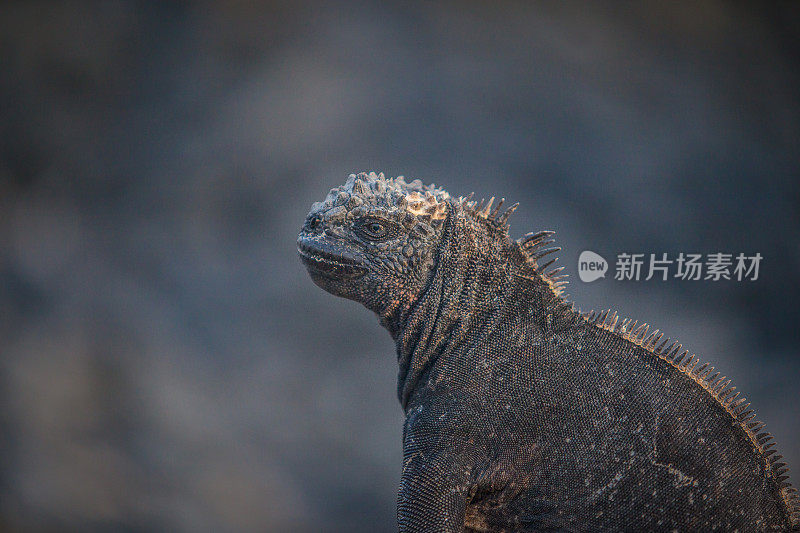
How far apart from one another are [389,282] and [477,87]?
9.54 feet

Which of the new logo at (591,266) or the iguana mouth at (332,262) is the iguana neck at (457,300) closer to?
the iguana mouth at (332,262)

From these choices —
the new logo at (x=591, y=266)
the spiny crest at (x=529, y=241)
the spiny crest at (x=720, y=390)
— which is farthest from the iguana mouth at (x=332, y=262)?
the new logo at (x=591, y=266)

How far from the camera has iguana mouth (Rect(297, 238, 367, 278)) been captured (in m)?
2.72

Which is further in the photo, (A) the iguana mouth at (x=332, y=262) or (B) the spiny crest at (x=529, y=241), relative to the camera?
(B) the spiny crest at (x=529, y=241)

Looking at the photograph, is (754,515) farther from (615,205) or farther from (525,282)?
(615,205)

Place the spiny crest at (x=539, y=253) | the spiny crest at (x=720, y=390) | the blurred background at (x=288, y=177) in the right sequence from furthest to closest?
the blurred background at (x=288, y=177), the spiny crest at (x=539, y=253), the spiny crest at (x=720, y=390)

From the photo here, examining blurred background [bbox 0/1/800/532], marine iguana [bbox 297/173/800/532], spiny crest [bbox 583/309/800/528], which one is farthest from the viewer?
blurred background [bbox 0/1/800/532]

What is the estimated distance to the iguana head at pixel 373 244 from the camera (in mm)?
2732

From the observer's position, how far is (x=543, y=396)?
2666mm

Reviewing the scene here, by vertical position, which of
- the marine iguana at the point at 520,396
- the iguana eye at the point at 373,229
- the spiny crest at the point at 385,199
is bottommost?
the marine iguana at the point at 520,396

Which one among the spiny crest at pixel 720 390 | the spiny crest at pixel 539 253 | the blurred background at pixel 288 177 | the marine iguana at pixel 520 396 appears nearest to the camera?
the marine iguana at pixel 520 396

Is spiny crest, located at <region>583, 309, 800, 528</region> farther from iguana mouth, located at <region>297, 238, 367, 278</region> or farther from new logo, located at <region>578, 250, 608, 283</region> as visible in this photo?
new logo, located at <region>578, 250, 608, 283</region>

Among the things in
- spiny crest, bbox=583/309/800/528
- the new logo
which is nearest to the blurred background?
the new logo

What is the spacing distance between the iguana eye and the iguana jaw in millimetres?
106
